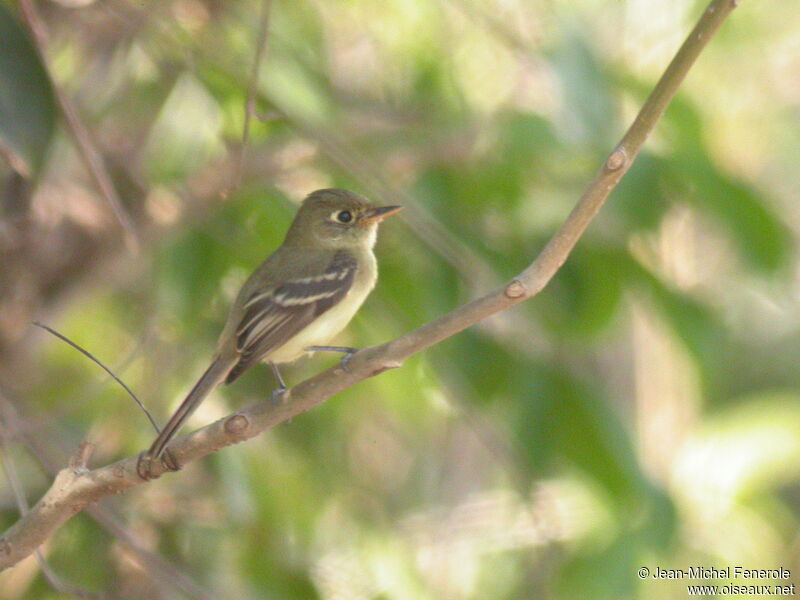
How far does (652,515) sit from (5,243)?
3.06 metres

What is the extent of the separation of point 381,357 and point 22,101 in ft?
4.82

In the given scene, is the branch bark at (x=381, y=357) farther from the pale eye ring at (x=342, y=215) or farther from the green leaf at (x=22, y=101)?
the pale eye ring at (x=342, y=215)

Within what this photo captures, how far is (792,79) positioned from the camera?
8445 millimetres

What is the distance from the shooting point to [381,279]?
4312 millimetres

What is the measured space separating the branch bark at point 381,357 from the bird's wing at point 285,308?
0.85m

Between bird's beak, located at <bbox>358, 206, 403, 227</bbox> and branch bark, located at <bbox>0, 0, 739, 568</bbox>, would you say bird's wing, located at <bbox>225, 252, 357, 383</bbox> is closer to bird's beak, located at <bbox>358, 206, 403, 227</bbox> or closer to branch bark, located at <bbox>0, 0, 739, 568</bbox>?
bird's beak, located at <bbox>358, 206, 403, 227</bbox>

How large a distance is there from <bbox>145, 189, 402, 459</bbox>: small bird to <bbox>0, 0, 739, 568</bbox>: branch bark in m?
0.53

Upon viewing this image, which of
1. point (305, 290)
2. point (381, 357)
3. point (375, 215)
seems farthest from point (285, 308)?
point (381, 357)

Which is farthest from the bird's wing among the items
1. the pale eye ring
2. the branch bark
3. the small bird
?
the branch bark

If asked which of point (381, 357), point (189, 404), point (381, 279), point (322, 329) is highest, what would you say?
point (381, 279)

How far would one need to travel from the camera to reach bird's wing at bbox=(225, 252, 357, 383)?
3.45 meters

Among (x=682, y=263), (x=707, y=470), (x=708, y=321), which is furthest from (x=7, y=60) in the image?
(x=682, y=263)

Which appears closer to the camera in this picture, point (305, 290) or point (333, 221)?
point (305, 290)

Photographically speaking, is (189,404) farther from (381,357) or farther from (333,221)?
(333,221)
